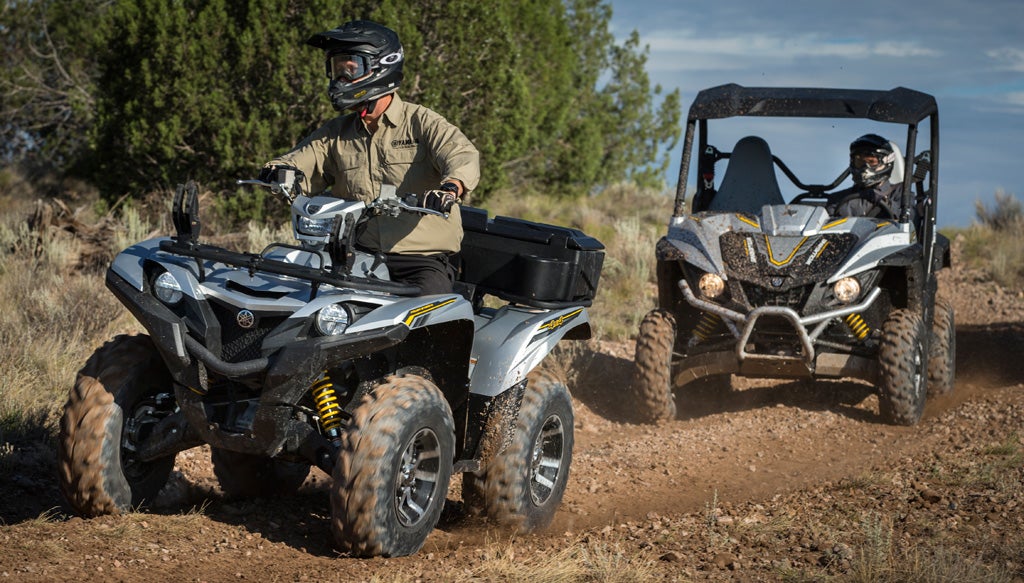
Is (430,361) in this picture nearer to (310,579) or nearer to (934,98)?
(310,579)

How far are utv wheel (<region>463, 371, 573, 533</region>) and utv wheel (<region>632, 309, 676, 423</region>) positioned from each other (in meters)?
2.91

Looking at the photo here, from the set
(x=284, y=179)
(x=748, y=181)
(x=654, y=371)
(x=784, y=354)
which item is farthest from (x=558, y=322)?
(x=748, y=181)

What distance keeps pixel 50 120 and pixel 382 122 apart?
15.7 metres

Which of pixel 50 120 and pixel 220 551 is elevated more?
pixel 50 120

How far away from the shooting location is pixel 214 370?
455cm

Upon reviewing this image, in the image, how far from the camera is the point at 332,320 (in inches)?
181

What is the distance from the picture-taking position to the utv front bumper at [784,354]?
27.7 ft

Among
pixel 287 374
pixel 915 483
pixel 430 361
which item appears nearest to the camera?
pixel 287 374

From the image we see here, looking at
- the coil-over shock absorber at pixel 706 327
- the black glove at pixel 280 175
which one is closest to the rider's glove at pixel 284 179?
the black glove at pixel 280 175

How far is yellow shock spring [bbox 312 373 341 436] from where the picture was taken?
16.0 ft

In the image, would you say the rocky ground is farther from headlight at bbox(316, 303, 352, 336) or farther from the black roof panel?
the black roof panel

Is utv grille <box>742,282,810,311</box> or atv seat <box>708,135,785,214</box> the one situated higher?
atv seat <box>708,135,785,214</box>

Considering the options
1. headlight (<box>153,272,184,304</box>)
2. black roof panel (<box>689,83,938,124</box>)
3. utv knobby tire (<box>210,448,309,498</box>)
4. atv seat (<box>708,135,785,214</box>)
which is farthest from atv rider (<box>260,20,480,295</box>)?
atv seat (<box>708,135,785,214</box>)

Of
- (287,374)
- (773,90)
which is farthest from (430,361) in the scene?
(773,90)
